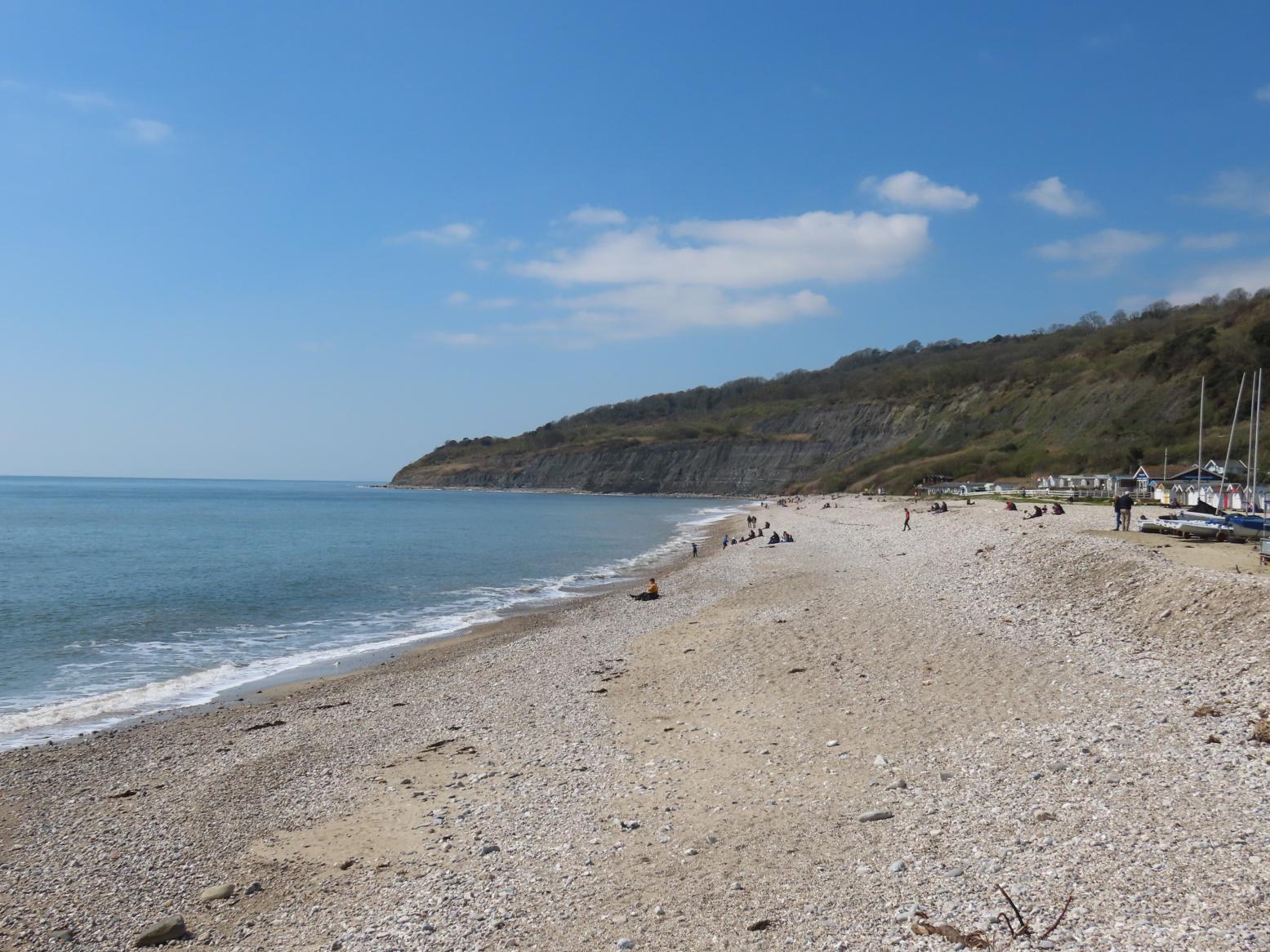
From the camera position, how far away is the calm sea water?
17.0 m

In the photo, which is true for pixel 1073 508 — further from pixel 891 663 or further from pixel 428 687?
pixel 428 687

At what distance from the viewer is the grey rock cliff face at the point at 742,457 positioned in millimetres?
134125

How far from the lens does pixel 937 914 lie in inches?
214

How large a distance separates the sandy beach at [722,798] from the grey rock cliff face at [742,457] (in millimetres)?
114999

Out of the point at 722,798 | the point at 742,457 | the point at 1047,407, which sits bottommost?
the point at 722,798

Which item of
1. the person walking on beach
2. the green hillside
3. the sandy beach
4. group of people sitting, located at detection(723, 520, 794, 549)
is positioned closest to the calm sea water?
the sandy beach

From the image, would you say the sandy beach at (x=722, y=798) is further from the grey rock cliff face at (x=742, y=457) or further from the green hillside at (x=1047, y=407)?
the grey rock cliff face at (x=742, y=457)

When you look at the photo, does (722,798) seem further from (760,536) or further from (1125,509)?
(760,536)

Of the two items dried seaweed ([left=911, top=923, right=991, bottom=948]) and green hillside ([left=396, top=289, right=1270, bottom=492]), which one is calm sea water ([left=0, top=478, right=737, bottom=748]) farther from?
green hillside ([left=396, top=289, right=1270, bottom=492])

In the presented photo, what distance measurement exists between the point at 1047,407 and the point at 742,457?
67.2 m

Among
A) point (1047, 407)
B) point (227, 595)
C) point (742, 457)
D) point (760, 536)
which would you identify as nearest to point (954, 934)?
point (227, 595)

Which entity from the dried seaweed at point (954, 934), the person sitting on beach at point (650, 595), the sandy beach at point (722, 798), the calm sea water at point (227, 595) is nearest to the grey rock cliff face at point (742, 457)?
the calm sea water at point (227, 595)

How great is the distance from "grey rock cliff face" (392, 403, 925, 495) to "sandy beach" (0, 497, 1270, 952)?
115 meters

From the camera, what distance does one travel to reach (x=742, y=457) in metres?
155
